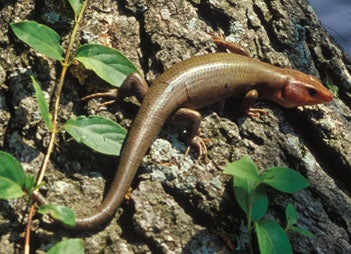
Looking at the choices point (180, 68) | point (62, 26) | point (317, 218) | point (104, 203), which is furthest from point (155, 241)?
point (62, 26)

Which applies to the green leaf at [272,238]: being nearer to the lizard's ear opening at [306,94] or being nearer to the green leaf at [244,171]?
the green leaf at [244,171]

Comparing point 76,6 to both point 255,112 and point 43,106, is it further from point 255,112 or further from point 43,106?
point 255,112

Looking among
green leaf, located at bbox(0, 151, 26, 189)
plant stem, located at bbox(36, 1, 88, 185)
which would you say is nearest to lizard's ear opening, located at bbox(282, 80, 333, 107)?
plant stem, located at bbox(36, 1, 88, 185)

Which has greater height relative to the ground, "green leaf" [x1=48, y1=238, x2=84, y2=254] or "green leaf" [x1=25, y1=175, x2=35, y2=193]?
"green leaf" [x1=25, y1=175, x2=35, y2=193]

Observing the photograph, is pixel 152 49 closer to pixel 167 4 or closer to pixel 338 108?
pixel 167 4

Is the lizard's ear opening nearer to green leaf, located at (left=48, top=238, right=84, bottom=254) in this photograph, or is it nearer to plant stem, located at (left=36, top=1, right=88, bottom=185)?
plant stem, located at (left=36, top=1, right=88, bottom=185)

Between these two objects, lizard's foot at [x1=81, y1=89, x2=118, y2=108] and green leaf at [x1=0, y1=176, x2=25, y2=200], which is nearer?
green leaf at [x1=0, y1=176, x2=25, y2=200]

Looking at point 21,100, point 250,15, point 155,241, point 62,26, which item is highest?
point 250,15
